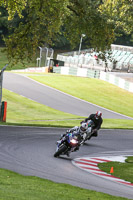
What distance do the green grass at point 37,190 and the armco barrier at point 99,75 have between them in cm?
3911

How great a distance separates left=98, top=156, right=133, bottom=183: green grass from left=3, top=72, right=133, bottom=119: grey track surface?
65.2 feet

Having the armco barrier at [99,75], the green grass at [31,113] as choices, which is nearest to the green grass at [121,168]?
the green grass at [31,113]

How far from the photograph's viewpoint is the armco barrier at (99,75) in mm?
50737

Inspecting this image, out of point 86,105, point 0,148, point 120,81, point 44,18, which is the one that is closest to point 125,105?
point 86,105

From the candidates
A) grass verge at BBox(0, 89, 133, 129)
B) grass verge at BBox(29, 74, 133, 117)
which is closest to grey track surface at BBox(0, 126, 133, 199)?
grass verge at BBox(0, 89, 133, 129)

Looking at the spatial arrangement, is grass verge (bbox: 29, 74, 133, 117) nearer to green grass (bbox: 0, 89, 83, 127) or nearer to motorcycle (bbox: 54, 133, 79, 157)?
green grass (bbox: 0, 89, 83, 127)

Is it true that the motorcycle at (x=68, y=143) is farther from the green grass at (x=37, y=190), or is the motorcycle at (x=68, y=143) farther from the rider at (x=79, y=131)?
the green grass at (x=37, y=190)

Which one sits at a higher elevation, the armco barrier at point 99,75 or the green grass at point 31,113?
the armco barrier at point 99,75

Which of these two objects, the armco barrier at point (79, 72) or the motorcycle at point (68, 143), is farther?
the armco barrier at point (79, 72)

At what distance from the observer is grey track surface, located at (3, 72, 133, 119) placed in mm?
38094

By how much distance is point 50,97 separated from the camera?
4272 centimetres

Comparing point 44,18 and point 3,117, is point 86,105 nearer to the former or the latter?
point 3,117

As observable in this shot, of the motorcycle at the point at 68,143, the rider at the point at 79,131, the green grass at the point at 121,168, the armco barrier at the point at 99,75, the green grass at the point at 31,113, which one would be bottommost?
the green grass at the point at 31,113

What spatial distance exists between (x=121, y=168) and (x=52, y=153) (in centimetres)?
307
